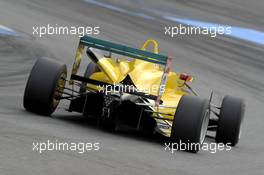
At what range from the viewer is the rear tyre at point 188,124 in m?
9.29

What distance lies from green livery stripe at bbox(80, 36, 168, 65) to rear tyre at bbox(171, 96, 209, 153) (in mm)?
620

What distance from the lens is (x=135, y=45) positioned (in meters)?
19.3

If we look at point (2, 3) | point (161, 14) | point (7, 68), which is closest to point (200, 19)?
point (161, 14)

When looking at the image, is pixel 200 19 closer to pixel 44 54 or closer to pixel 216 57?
pixel 216 57

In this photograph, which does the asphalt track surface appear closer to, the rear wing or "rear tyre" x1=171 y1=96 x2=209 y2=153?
"rear tyre" x1=171 y1=96 x2=209 y2=153

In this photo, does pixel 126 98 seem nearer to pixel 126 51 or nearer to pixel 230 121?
pixel 126 51

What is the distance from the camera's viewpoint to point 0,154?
22.7 feet

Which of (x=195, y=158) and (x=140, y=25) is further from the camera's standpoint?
(x=140, y=25)

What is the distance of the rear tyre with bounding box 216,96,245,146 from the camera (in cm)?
1074

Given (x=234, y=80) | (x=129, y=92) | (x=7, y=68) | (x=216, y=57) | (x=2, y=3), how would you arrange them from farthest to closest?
(x=2, y=3)
(x=216, y=57)
(x=234, y=80)
(x=7, y=68)
(x=129, y=92)

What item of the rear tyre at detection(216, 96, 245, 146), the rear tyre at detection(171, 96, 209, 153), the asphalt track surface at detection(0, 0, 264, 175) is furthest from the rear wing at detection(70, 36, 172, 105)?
the rear tyre at detection(216, 96, 245, 146)

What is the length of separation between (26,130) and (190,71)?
961cm

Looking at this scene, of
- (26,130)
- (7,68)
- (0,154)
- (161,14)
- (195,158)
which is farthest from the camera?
(161,14)

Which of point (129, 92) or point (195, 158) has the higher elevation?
point (129, 92)
